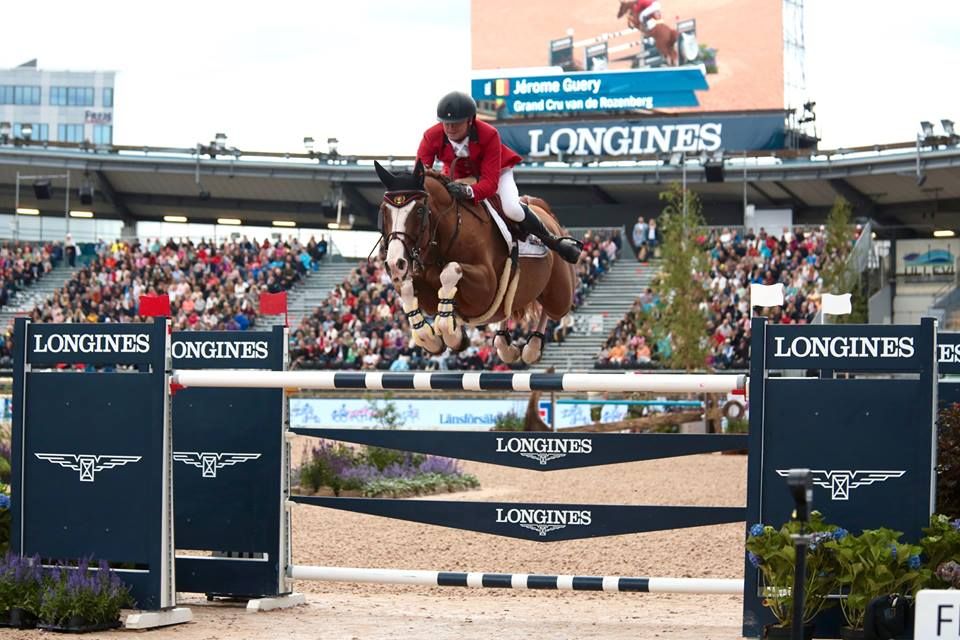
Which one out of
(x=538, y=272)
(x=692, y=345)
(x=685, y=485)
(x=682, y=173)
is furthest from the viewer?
(x=682, y=173)

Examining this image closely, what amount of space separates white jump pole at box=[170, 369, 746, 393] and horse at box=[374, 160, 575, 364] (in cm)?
25

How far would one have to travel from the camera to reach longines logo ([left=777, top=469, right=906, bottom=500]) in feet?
21.9

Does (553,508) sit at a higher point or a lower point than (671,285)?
lower

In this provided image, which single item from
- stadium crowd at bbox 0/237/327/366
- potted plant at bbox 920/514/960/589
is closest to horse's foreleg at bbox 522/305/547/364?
potted plant at bbox 920/514/960/589

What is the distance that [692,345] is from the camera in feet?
84.6

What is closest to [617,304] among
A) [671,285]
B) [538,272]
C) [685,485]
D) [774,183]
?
[671,285]

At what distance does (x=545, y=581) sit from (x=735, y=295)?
74.2 feet

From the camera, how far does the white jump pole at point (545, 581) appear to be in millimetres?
7215

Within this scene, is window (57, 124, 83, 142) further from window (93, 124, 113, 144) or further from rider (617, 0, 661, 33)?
rider (617, 0, 661, 33)

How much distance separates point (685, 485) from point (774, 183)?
21.3 metres

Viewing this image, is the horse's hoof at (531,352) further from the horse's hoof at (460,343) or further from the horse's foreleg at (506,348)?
the horse's hoof at (460,343)

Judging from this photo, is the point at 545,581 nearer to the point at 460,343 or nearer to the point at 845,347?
the point at 460,343

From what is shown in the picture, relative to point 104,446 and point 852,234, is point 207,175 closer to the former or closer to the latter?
point 852,234

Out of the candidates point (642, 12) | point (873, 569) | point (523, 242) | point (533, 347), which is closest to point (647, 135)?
point (642, 12)
